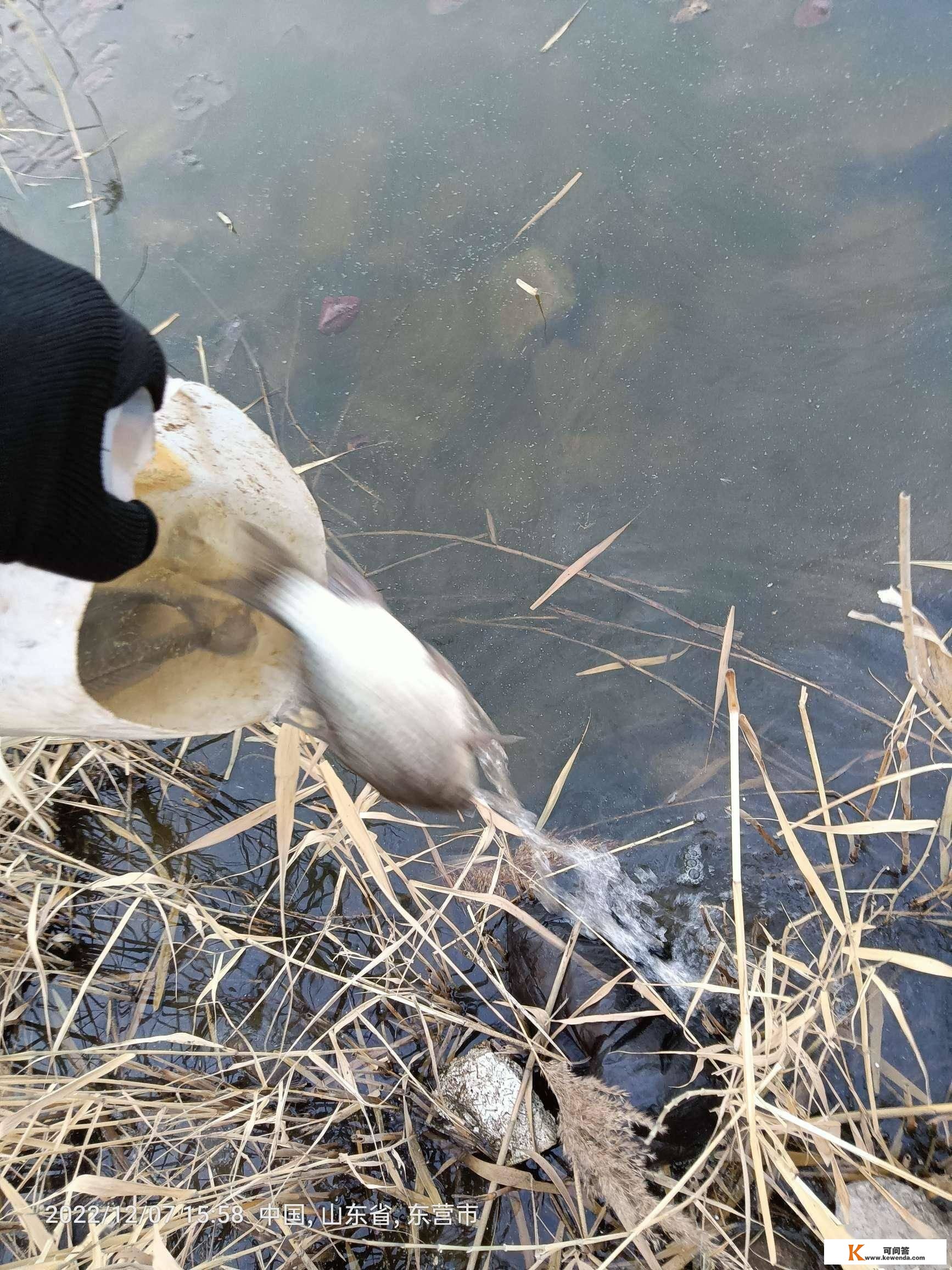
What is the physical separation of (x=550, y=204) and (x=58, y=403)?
1607 millimetres

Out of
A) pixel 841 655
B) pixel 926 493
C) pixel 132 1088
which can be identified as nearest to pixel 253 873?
pixel 132 1088

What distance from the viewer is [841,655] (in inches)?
69.8

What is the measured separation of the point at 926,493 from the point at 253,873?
1837mm

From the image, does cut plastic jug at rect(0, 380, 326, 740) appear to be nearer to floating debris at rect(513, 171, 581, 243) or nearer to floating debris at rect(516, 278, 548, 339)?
floating debris at rect(516, 278, 548, 339)

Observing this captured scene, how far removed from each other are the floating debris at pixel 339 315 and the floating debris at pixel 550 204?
1.56ft

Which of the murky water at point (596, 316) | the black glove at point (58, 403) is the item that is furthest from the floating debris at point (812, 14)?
the black glove at point (58, 403)

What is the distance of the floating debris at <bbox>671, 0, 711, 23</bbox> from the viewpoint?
2.06 meters

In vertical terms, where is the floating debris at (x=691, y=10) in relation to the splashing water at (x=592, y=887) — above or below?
above

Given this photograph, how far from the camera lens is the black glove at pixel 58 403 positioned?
0.90 metres

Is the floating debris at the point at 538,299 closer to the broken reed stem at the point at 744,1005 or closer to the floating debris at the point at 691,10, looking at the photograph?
the floating debris at the point at 691,10

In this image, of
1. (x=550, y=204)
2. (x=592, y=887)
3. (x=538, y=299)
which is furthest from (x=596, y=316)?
(x=592, y=887)

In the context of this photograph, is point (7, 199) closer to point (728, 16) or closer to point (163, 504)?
point (163, 504)

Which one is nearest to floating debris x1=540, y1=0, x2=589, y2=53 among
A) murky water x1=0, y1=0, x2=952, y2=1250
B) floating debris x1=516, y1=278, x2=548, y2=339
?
murky water x1=0, y1=0, x2=952, y2=1250

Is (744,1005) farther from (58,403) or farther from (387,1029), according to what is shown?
(58,403)
